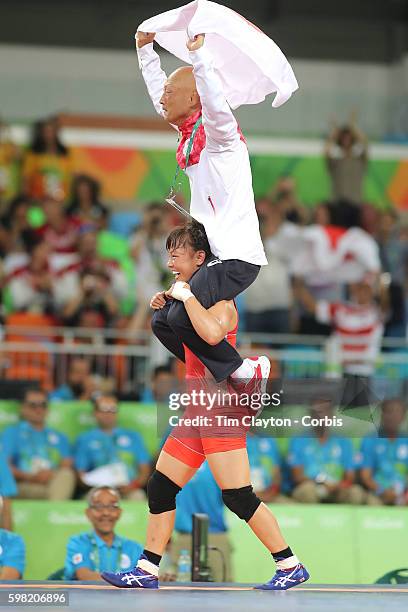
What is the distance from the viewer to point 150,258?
10.4 m

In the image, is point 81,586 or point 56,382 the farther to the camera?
point 56,382

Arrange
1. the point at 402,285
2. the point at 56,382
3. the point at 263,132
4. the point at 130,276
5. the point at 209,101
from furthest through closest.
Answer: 1. the point at 263,132
2. the point at 402,285
3. the point at 130,276
4. the point at 56,382
5. the point at 209,101

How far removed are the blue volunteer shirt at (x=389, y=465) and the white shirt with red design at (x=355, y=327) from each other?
1.91 metres

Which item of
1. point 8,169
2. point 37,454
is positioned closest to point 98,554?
point 37,454

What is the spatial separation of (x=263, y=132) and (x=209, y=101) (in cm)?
946

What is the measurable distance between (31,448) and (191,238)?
3903 millimetres

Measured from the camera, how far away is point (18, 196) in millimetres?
10859

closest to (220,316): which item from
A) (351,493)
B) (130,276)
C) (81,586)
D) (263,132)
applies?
(81,586)

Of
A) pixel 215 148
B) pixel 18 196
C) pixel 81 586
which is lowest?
pixel 81 586

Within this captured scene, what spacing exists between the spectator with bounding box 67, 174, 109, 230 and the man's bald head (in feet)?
20.7

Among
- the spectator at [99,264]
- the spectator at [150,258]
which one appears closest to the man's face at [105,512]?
the spectator at [150,258]

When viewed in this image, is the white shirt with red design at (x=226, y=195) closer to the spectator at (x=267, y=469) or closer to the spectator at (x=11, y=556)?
the spectator at (x=11, y=556)

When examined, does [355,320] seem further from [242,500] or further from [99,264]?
[242,500]

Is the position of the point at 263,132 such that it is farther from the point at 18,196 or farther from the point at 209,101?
the point at 209,101
